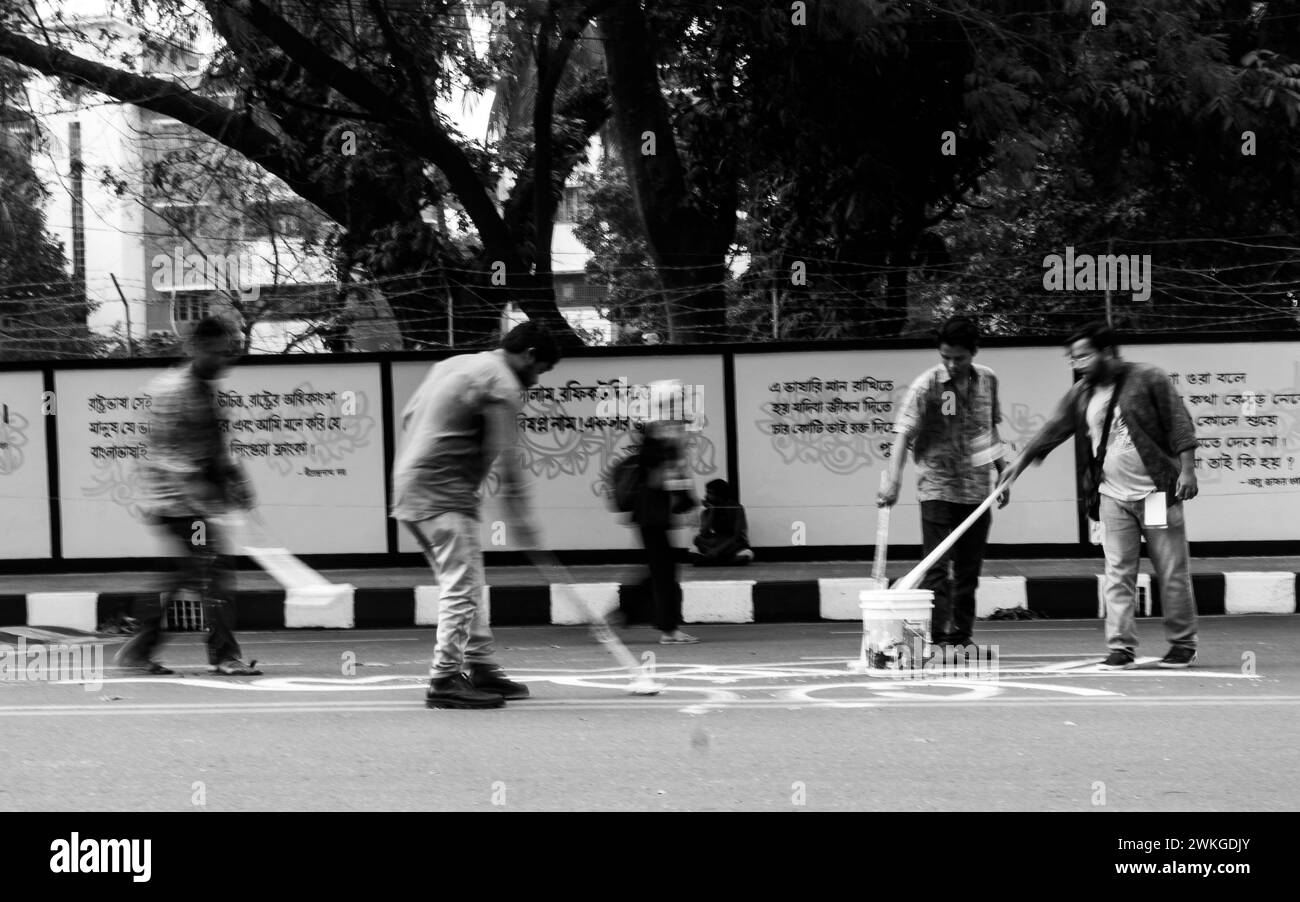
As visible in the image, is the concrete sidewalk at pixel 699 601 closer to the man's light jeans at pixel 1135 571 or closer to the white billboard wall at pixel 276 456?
the white billboard wall at pixel 276 456

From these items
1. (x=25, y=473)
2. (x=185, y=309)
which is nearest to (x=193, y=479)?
(x=185, y=309)

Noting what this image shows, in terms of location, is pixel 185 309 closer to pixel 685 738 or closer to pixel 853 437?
pixel 853 437

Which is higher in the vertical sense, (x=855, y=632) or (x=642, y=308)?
(x=642, y=308)

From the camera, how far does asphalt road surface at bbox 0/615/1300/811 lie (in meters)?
4.64

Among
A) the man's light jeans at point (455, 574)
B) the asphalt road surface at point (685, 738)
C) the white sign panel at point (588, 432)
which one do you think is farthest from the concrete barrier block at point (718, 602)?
the man's light jeans at point (455, 574)

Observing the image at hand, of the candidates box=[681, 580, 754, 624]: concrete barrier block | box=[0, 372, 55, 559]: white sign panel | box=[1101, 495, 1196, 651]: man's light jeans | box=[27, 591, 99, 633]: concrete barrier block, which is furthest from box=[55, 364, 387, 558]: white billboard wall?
box=[1101, 495, 1196, 651]: man's light jeans

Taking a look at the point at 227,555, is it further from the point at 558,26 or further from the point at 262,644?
the point at 558,26

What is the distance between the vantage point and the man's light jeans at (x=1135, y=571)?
7.36m

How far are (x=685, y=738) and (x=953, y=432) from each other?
2.74 meters

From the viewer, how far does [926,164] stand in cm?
1369

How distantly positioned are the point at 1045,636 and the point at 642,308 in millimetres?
4763

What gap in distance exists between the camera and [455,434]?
616cm

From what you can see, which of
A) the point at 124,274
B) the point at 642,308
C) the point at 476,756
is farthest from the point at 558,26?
the point at 124,274

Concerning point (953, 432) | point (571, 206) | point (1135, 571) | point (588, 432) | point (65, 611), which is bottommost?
point (65, 611)
